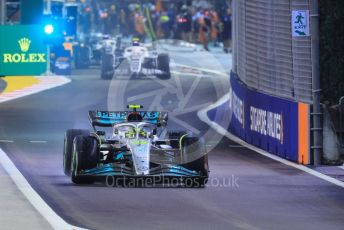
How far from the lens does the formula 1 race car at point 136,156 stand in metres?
20.6

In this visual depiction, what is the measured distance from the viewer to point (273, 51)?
27.9m

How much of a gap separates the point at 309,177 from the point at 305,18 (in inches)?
126

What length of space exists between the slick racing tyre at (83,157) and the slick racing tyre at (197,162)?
128cm

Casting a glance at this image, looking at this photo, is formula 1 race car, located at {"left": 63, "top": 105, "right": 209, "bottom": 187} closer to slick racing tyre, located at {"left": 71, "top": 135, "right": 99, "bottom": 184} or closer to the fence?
slick racing tyre, located at {"left": 71, "top": 135, "right": 99, "bottom": 184}

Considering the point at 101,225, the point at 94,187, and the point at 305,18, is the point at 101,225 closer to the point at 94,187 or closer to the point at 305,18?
the point at 94,187

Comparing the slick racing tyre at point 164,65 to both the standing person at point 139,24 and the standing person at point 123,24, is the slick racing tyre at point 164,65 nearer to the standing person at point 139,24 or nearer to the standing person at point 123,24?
the standing person at point 139,24

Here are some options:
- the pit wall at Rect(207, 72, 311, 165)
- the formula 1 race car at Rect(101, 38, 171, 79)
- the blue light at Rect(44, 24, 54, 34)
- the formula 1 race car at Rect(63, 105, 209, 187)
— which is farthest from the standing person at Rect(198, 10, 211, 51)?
the formula 1 race car at Rect(63, 105, 209, 187)

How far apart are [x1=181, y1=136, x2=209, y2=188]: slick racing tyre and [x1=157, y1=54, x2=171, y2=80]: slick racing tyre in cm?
2691

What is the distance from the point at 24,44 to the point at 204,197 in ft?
81.7

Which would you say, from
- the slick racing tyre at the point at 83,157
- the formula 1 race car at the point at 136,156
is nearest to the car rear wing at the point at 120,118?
the formula 1 race car at the point at 136,156

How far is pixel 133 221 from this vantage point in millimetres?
16812

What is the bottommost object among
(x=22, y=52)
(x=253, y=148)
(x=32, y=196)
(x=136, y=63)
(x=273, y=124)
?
(x=136, y=63)

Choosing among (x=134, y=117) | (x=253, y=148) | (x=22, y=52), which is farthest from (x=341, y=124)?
(x=22, y=52)

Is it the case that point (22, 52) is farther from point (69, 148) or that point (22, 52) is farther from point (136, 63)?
point (69, 148)
